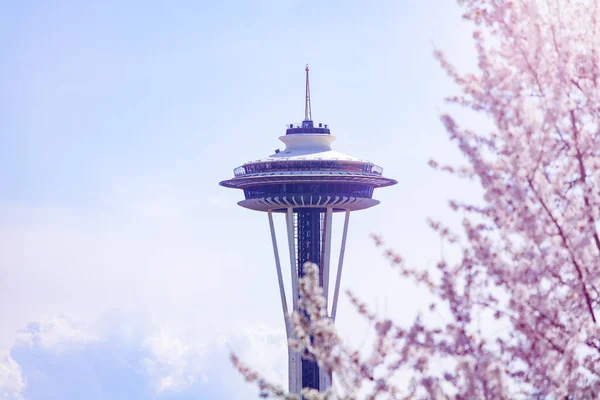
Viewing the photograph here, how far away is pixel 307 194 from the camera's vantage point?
124312 mm

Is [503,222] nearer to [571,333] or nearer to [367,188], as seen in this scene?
[571,333]

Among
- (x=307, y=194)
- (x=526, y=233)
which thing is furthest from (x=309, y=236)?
(x=526, y=233)

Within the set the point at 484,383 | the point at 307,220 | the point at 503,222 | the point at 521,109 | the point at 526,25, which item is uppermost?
the point at 307,220

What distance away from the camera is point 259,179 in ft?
401

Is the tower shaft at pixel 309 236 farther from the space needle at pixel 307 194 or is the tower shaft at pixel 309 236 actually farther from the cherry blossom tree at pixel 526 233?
the cherry blossom tree at pixel 526 233

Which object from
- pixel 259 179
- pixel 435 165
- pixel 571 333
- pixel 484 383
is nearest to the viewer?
pixel 484 383

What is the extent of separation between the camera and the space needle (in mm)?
122062

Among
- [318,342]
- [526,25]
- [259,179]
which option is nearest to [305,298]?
[318,342]

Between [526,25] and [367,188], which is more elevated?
[367,188]

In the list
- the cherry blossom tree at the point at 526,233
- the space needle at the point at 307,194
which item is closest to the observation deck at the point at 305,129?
the space needle at the point at 307,194

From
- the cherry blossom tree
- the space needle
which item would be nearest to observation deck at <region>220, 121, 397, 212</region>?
the space needle

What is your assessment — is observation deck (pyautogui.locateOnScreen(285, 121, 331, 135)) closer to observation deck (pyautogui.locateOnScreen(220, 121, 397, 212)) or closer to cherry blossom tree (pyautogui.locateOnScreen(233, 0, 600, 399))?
observation deck (pyautogui.locateOnScreen(220, 121, 397, 212))

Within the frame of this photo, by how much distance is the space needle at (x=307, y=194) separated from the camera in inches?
4806

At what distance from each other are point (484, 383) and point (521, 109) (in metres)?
4.52
